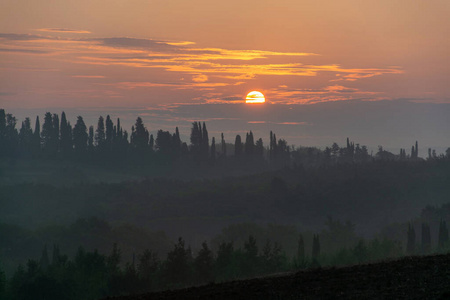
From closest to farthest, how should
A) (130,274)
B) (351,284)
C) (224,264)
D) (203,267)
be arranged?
A: (351,284) < (130,274) < (203,267) < (224,264)

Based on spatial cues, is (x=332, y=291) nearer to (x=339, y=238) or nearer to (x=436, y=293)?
(x=436, y=293)

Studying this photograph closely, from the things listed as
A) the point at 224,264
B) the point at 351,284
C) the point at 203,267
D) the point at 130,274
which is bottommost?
the point at 224,264

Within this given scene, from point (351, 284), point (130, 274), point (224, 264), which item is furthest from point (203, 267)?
point (351, 284)

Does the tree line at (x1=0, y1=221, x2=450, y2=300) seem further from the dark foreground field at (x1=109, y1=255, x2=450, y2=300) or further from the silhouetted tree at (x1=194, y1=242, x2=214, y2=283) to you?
the dark foreground field at (x1=109, y1=255, x2=450, y2=300)

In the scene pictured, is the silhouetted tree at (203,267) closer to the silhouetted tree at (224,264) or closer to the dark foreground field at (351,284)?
the silhouetted tree at (224,264)

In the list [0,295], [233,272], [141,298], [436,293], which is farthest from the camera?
[233,272]

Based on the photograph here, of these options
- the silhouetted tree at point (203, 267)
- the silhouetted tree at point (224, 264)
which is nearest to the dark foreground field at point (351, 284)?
the silhouetted tree at point (203, 267)

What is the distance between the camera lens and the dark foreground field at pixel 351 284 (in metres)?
34.2

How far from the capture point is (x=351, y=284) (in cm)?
3747

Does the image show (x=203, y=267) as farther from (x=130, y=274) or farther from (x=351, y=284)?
(x=351, y=284)

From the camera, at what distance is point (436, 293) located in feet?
107

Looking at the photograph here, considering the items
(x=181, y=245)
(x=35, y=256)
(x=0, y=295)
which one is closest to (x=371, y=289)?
(x=0, y=295)

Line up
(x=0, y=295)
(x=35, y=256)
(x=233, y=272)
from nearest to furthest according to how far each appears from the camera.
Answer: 1. (x=0, y=295)
2. (x=233, y=272)
3. (x=35, y=256)

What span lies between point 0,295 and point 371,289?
62.3m
